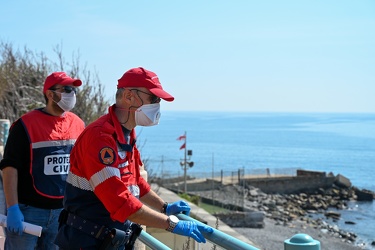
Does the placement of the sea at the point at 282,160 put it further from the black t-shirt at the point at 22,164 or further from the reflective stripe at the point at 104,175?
the reflective stripe at the point at 104,175

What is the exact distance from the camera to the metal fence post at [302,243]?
2621 mm

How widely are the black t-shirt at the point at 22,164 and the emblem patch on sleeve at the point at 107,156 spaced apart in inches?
60.4

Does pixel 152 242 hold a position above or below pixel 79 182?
below

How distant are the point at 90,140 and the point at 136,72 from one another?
462 millimetres

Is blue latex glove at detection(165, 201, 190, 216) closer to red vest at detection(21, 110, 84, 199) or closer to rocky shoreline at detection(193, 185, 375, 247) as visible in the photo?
red vest at detection(21, 110, 84, 199)

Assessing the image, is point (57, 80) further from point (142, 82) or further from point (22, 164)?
point (142, 82)

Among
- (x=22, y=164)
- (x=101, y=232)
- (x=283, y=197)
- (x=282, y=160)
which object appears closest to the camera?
(x=101, y=232)

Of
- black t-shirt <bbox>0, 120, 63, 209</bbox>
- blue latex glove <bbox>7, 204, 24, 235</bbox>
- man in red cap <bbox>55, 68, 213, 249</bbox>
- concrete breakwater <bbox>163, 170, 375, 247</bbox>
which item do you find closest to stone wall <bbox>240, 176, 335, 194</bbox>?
concrete breakwater <bbox>163, 170, 375, 247</bbox>

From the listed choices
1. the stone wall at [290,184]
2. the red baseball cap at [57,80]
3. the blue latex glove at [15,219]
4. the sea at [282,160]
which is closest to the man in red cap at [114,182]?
the blue latex glove at [15,219]

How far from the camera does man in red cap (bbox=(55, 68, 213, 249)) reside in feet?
11.2

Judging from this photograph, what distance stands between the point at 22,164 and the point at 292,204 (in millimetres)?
64368

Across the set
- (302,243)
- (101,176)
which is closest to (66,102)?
(101,176)

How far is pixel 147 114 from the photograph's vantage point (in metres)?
3.66

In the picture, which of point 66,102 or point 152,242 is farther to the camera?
point 66,102
